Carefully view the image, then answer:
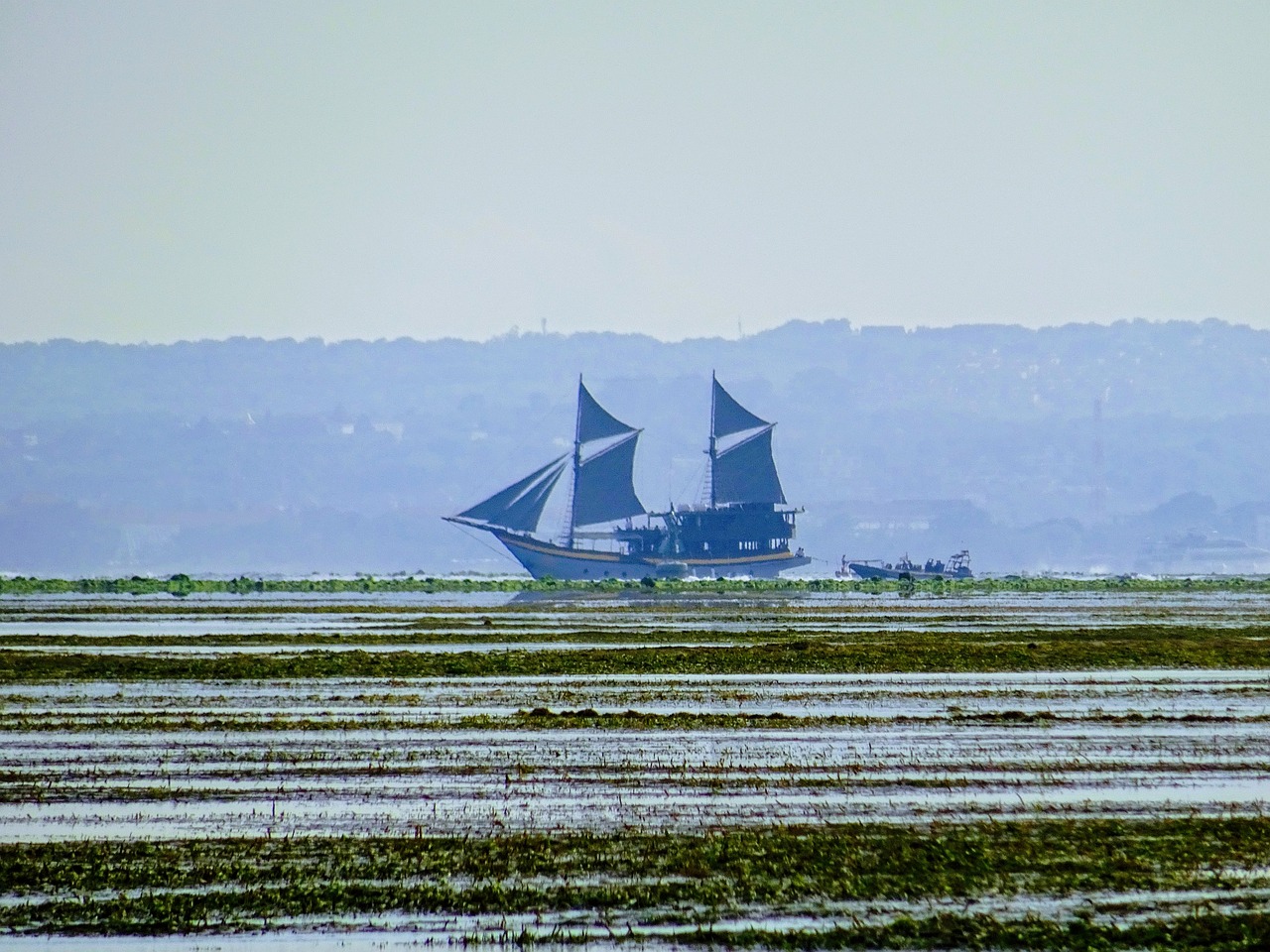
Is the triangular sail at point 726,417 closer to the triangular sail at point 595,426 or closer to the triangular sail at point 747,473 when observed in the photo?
the triangular sail at point 747,473

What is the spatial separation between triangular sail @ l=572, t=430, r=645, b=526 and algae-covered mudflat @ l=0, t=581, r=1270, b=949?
350 feet

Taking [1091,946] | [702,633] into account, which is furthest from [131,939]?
[702,633]

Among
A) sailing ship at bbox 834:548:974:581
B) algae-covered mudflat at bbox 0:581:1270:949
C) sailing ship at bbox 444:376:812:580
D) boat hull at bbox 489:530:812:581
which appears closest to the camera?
algae-covered mudflat at bbox 0:581:1270:949

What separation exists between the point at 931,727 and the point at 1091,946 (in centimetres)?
1196

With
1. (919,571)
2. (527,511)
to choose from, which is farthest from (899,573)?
(527,511)

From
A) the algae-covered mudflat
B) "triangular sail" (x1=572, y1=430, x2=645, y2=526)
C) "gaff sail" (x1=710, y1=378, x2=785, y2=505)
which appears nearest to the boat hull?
A: "triangular sail" (x1=572, y1=430, x2=645, y2=526)

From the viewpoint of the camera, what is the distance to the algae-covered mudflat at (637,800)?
559 inches

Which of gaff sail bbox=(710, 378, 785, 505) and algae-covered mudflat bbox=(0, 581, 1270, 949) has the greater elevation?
gaff sail bbox=(710, 378, 785, 505)

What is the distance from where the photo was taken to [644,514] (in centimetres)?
15250

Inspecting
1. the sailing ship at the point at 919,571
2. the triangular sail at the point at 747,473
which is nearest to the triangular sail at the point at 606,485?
the triangular sail at the point at 747,473

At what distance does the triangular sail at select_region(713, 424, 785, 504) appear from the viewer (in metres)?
154

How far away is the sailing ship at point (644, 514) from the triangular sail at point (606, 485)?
0.08m

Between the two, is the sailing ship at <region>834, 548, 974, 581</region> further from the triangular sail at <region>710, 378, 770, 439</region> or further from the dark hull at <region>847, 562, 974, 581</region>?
the triangular sail at <region>710, 378, 770, 439</region>

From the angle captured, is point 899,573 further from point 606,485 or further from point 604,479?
point 604,479
